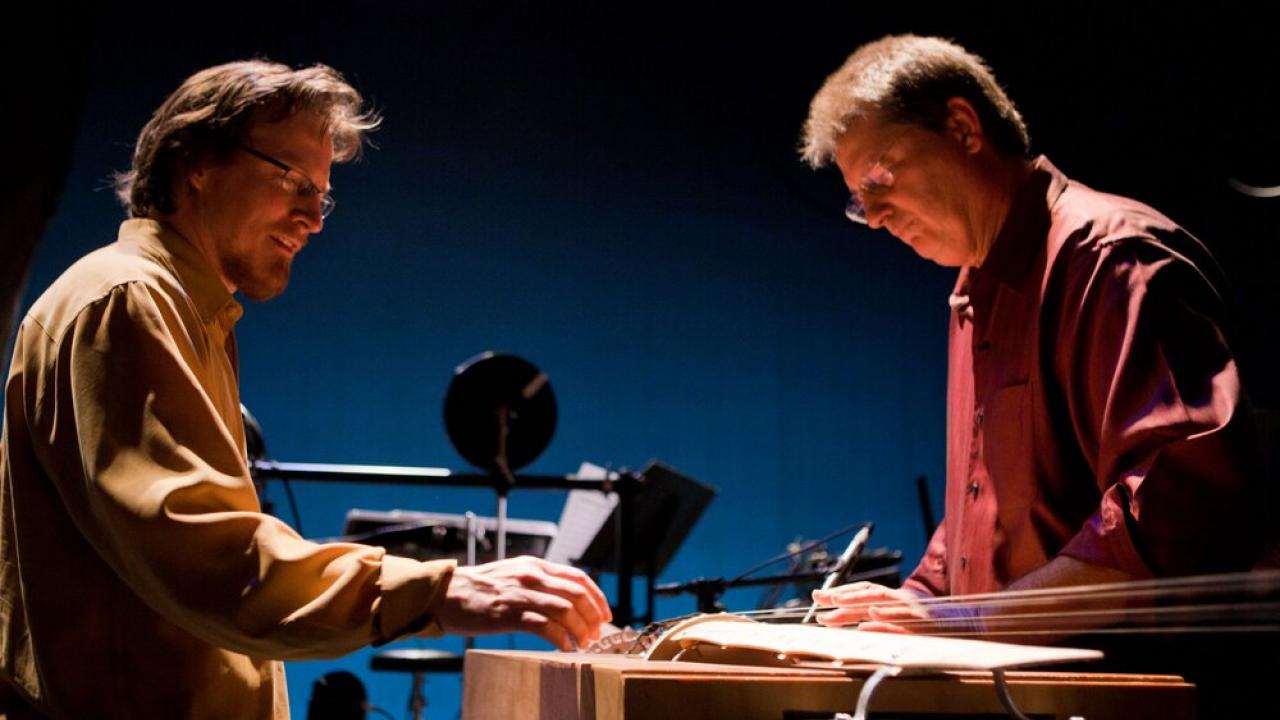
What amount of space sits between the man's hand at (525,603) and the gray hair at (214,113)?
1060 millimetres

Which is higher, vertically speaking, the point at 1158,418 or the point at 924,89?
the point at 924,89

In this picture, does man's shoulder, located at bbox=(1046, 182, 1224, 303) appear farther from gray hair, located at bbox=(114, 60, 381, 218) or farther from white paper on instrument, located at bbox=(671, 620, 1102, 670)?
gray hair, located at bbox=(114, 60, 381, 218)

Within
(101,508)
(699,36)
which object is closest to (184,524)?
(101,508)

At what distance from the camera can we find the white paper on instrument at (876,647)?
99cm

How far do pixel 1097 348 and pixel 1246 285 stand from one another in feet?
7.53

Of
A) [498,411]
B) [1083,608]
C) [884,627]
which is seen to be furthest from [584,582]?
[498,411]

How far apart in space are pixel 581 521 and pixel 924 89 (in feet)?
11.5

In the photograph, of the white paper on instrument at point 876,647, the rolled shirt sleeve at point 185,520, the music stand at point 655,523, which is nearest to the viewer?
the white paper on instrument at point 876,647

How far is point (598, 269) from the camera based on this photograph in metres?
6.84

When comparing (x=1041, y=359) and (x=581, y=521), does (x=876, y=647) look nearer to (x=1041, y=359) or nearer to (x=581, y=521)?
(x=1041, y=359)

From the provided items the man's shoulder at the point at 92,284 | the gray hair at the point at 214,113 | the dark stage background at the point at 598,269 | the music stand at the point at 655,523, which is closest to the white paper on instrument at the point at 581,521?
the music stand at the point at 655,523

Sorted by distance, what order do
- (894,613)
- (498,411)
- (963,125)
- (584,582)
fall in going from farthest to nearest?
1. (498,411)
2. (963,125)
3. (894,613)
4. (584,582)

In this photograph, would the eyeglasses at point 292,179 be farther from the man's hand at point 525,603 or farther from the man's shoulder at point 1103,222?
the man's shoulder at point 1103,222

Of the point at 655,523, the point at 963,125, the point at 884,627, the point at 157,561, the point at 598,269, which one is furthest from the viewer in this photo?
the point at 598,269
